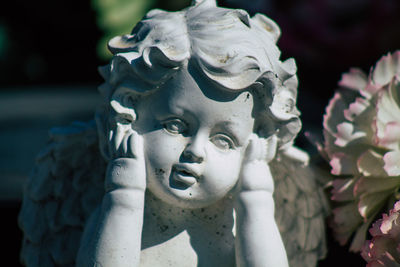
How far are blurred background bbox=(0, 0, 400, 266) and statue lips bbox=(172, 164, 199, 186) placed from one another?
0.71 m

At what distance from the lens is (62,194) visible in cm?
159

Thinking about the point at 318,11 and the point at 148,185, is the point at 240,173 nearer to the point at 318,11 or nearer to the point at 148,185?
the point at 148,185

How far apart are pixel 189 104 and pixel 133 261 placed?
1.02ft

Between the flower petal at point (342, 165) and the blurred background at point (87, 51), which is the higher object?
the flower petal at point (342, 165)

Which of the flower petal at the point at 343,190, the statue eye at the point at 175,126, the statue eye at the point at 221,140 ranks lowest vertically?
the flower petal at the point at 343,190

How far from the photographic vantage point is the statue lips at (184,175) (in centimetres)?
127

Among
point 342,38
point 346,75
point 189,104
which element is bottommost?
point 342,38

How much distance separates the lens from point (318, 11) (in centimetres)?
202

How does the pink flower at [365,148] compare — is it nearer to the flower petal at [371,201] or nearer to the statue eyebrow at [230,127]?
the flower petal at [371,201]

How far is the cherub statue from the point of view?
49.3 inches

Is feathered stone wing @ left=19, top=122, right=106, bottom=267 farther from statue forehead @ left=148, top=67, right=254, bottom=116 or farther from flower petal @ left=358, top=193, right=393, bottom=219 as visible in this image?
flower petal @ left=358, top=193, right=393, bottom=219

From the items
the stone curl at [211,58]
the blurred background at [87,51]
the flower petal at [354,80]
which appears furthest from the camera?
the blurred background at [87,51]

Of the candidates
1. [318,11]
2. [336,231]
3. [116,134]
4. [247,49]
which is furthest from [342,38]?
[116,134]

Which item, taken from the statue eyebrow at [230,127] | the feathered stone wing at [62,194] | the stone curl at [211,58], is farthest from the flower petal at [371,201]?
the feathered stone wing at [62,194]
